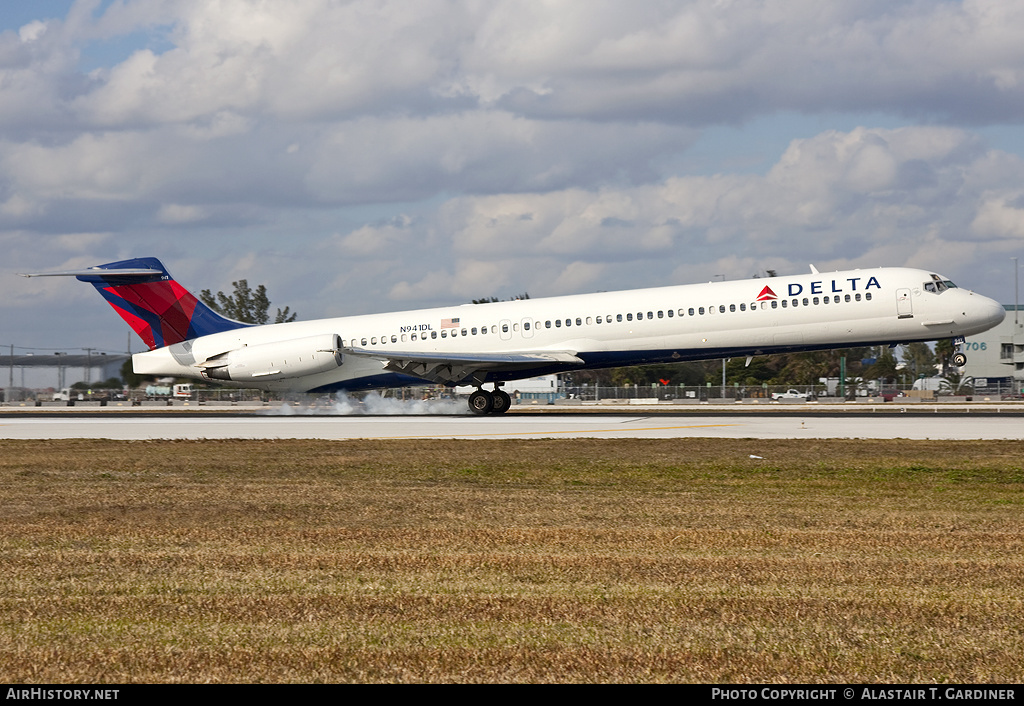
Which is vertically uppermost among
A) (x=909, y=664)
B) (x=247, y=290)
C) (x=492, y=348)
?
(x=247, y=290)

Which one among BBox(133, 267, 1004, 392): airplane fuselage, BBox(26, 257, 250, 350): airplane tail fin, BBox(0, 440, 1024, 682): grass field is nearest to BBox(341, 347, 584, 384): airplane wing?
BBox(133, 267, 1004, 392): airplane fuselage

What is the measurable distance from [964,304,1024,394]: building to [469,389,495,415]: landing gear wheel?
3580 inches

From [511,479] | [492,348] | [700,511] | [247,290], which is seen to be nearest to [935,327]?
[492,348]

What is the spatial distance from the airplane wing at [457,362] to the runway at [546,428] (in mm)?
1822

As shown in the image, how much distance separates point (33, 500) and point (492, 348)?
25666mm

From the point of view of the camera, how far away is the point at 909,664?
6043 millimetres

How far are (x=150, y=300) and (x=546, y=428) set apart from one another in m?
18.3

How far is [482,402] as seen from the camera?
40031 millimetres

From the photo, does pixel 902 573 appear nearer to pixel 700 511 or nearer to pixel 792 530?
pixel 792 530

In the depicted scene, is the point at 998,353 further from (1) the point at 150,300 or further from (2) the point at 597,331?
(1) the point at 150,300

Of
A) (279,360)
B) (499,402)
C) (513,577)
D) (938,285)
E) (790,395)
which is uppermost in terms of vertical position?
(938,285)

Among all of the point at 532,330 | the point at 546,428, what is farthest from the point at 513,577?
the point at 532,330

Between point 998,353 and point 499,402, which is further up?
point 998,353

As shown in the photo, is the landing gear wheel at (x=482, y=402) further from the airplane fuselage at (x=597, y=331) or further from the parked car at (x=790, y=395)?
the parked car at (x=790, y=395)
